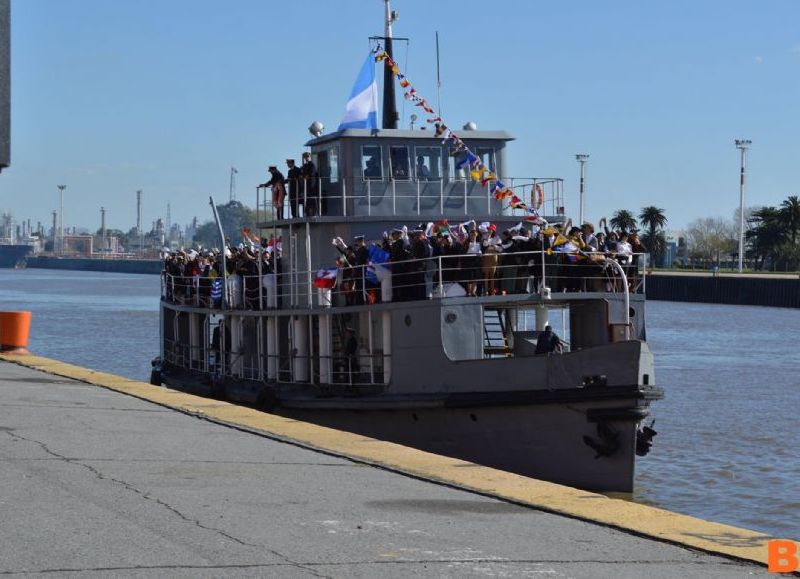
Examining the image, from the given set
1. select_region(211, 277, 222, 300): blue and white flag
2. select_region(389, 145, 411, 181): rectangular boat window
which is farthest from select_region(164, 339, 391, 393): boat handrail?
select_region(389, 145, 411, 181): rectangular boat window

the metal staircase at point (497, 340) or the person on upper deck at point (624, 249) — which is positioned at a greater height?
the person on upper deck at point (624, 249)

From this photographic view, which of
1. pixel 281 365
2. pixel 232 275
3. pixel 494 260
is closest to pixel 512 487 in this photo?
pixel 494 260

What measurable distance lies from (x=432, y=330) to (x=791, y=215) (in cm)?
9565

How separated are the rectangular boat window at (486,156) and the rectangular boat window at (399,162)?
132cm

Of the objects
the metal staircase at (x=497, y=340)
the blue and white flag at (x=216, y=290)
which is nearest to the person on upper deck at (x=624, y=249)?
the metal staircase at (x=497, y=340)

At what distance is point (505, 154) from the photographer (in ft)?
75.2

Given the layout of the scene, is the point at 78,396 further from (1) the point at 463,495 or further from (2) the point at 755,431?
(2) the point at 755,431

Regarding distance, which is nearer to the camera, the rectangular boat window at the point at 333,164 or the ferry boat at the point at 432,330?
the ferry boat at the point at 432,330

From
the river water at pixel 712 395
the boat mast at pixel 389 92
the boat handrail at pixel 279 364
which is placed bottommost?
the river water at pixel 712 395

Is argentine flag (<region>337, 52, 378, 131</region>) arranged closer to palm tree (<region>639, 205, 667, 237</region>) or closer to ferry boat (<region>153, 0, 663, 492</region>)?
ferry boat (<region>153, 0, 663, 492</region>)

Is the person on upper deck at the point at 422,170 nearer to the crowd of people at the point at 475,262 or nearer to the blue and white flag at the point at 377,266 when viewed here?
the crowd of people at the point at 475,262

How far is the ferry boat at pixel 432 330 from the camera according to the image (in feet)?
56.1

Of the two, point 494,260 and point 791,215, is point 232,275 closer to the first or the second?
point 494,260

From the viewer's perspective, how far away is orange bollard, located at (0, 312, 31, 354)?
80.3 ft
